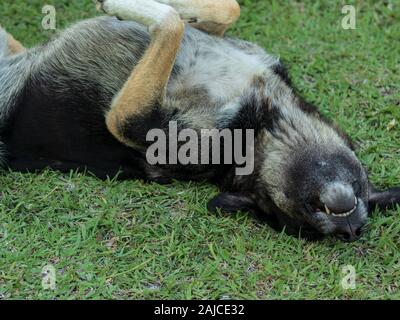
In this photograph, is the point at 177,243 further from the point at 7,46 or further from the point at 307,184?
the point at 7,46

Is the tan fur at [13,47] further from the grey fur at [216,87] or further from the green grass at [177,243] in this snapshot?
the green grass at [177,243]

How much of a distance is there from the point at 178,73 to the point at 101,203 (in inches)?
41.1

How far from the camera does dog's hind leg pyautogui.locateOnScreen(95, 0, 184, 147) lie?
16.6 feet

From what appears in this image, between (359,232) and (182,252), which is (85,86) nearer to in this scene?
(182,252)

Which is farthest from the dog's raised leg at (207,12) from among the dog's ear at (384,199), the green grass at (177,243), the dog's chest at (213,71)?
the dog's ear at (384,199)

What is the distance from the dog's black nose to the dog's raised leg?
1677 millimetres

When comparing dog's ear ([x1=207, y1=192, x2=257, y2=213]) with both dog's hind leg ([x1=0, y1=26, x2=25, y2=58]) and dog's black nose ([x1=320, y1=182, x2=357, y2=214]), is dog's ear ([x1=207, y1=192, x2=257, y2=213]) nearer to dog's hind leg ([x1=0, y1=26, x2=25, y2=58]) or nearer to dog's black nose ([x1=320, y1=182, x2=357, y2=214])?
dog's black nose ([x1=320, y1=182, x2=357, y2=214])

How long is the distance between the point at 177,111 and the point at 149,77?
0.99 ft

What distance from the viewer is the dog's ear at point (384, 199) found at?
16.8 ft

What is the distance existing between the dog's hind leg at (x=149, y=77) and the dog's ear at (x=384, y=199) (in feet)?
4.92

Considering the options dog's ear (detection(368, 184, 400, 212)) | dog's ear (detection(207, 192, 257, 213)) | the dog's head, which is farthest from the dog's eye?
dog's ear (detection(207, 192, 257, 213))

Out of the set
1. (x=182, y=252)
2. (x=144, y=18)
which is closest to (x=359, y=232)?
(x=182, y=252)

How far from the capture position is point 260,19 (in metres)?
7.15

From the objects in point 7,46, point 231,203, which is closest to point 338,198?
point 231,203
